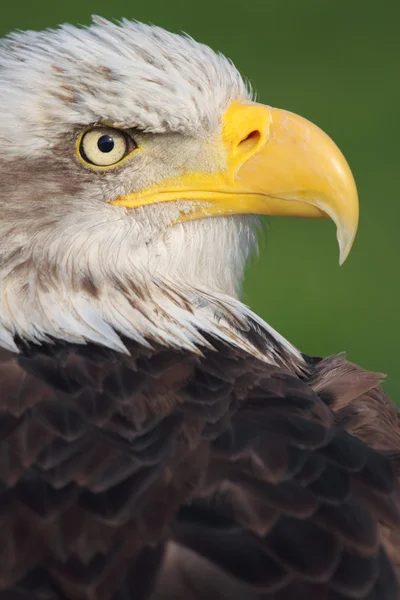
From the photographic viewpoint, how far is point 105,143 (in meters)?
3.00

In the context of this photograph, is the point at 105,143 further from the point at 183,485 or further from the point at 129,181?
the point at 183,485

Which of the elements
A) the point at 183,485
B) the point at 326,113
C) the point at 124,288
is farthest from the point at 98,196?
the point at 326,113

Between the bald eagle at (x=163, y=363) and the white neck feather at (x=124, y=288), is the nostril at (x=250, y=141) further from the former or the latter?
the white neck feather at (x=124, y=288)

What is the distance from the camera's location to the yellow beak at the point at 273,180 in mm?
3047

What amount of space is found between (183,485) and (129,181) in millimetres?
936

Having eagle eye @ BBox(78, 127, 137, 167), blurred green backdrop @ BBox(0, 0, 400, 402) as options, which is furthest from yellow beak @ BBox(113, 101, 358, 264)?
blurred green backdrop @ BBox(0, 0, 400, 402)

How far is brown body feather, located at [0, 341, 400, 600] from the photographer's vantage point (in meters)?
2.29

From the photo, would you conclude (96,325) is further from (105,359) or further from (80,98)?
(80,98)

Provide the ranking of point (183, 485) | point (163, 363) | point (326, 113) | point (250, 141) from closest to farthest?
1. point (183, 485)
2. point (163, 363)
3. point (250, 141)
4. point (326, 113)

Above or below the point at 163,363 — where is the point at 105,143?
above

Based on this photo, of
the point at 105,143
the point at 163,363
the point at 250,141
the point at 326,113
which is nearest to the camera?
the point at 163,363

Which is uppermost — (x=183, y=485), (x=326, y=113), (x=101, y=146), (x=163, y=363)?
(x=326, y=113)

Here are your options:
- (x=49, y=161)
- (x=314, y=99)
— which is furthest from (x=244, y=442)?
(x=314, y=99)

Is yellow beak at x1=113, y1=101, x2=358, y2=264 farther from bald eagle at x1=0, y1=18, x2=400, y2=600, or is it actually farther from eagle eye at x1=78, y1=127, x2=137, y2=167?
eagle eye at x1=78, y1=127, x2=137, y2=167
